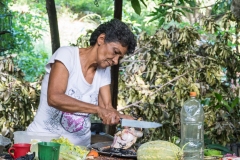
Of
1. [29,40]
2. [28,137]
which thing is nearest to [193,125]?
[28,137]

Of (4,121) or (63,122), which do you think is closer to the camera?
(63,122)

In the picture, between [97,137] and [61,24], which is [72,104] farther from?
[61,24]

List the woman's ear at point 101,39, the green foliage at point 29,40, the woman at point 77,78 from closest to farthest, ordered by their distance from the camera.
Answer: the woman at point 77,78 < the woman's ear at point 101,39 < the green foliage at point 29,40

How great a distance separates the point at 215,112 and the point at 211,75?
46cm

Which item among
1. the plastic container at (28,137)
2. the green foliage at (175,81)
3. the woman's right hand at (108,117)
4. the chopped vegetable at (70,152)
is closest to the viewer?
the chopped vegetable at (70,152)

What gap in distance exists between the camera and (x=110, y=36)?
3.10 meters

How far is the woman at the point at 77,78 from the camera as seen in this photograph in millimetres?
3001

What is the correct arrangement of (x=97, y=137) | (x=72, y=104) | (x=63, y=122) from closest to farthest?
1. (x=72, y=104)
2. (x=63, y=122)
3. (x=97, y=137)

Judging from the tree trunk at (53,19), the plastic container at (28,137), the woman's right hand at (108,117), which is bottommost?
the plastic container at (28,137)

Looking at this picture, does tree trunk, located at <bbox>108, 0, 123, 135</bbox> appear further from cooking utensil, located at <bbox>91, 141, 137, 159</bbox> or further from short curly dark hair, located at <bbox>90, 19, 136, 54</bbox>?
cooking utensil, located at <bbox>91, 141, 137, 159</bbox>

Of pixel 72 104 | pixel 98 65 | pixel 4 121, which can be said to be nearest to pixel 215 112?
pixel 4 121

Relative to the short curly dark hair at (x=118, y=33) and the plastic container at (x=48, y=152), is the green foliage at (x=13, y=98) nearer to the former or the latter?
the short curly dark hair at (x=118, y=33)

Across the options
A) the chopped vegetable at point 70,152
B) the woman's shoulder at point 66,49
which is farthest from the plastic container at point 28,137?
the woman's shoulder at point 66,49

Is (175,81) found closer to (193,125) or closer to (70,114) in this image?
(193,125)
